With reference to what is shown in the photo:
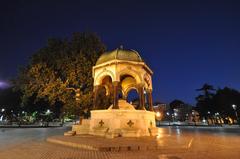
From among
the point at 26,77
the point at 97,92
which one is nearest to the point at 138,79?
the point at 97,92

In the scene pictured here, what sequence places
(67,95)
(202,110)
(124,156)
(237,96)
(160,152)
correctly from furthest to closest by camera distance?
1. (202,110)
2. (237,96)
3. (67,95)
4. (160,152)
5. (124,156)

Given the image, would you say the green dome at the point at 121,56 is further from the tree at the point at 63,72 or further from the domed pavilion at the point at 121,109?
the tree at the point at 63,72

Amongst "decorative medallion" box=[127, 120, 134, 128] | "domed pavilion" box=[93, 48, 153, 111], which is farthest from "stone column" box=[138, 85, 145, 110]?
"decorative medallion" box=[127, 120, 134, 128]

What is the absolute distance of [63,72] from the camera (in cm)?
1919

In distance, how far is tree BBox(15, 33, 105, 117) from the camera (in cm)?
1881

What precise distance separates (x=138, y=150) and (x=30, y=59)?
16.3 m

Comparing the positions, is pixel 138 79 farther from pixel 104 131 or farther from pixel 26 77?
pixel 26 77

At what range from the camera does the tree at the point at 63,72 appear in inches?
741

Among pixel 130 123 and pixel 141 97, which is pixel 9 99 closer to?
pixel 141 97

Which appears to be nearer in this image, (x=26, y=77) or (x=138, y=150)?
(x=138, y=150)

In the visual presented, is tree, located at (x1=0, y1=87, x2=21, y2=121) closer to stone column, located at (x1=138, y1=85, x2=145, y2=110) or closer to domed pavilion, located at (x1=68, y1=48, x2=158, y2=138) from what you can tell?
domed pavilion, located at (x1=68, y1=48, x2=158, y2=138)

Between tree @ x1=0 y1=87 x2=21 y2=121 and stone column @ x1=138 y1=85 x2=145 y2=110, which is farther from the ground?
tree @ x1=0 y1=87 x2=21 y2=121

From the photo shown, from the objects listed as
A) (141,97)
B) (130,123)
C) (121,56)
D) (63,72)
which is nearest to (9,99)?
(63,72)

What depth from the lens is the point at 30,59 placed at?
66.3ft
